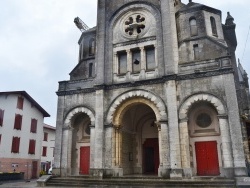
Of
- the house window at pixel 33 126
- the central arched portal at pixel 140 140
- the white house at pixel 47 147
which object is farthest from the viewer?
the white house at pixel 47 147

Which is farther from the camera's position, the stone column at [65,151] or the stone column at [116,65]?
the stone column at [116,65]

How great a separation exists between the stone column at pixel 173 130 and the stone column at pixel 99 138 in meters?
4.97

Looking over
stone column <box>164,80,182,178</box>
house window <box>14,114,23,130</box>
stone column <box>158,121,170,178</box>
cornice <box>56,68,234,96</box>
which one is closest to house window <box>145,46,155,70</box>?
cornice <box>56,68,234,96</box>

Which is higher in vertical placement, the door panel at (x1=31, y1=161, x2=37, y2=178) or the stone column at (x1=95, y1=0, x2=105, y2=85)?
the stone column at (x1=95, y1=0, x2=105, y2=85)

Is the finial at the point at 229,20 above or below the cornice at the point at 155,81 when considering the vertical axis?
above

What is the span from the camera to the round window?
57.6ft

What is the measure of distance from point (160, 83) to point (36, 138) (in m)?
19.5

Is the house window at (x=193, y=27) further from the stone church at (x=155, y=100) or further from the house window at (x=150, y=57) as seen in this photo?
the house window at (x=150, y=57)

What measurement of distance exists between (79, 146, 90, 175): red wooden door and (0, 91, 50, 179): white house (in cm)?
1039

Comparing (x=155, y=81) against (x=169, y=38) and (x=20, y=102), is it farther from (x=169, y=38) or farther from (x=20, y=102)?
(x=20, y=102)

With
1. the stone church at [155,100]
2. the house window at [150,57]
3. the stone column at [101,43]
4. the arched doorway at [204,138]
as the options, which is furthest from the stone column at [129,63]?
the arched doorway at [204,138]

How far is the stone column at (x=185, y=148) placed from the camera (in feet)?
51.9

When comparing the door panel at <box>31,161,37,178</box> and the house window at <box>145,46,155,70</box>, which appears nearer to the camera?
the house window at <box>145,46,155,70</box>

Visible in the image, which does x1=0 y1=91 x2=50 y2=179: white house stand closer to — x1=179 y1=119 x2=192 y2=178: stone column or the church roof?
x1=179 y1=119 x2=192 y2=178: stone column
